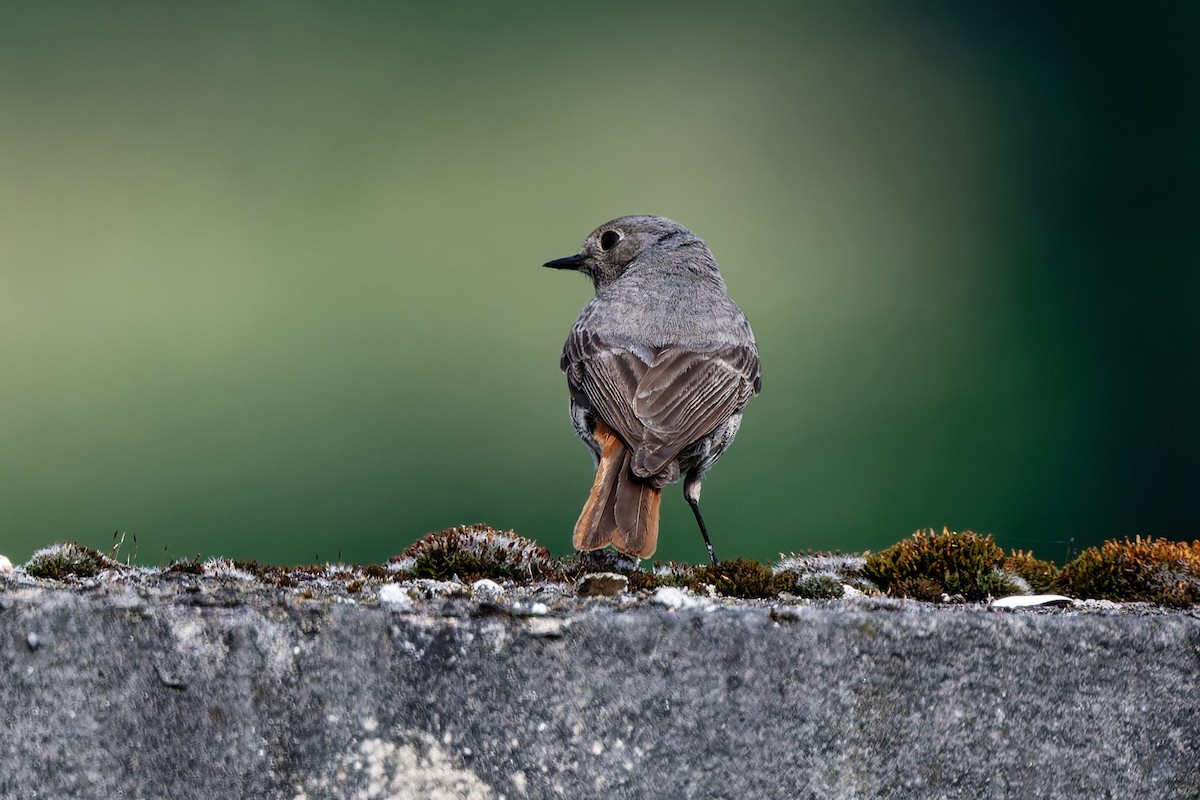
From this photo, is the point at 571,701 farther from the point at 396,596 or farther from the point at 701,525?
the point at 701,525

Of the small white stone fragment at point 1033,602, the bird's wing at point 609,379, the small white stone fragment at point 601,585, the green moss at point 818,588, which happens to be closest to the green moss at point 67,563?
the small white stone fragment at point 601,585

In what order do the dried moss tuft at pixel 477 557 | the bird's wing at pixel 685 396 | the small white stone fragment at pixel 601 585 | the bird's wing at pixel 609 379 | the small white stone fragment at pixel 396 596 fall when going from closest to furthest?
1. the small white stone fragment at pixel 396 596
2. the small white stone fragment at pixel 601 585
3. the dried moss tuft at pixel 477 557
4. the bird's wing at pixel 685 396
5. the bird's wing at pixel 609 379

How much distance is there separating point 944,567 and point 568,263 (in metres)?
4.04

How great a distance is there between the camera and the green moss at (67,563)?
426 cm

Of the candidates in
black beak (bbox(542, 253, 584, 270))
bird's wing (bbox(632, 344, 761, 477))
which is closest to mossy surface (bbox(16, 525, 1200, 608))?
bird's wing (bbox(632, 344, 761, 477))

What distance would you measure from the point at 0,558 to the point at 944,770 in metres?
3.29

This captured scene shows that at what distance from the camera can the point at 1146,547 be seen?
188 inches

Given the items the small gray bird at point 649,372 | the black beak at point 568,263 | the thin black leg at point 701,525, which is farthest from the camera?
the black beak at point 568,263

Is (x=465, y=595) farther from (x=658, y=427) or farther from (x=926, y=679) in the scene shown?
(x=658, y=427)

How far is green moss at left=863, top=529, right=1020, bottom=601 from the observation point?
15.7 feet

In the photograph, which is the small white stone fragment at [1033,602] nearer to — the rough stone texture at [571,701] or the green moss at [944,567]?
the green moss at [944,567]

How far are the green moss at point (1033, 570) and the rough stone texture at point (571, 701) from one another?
1.30 meters

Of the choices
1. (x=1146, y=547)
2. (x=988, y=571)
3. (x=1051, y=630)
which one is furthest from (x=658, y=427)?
(x=1051, y=630)

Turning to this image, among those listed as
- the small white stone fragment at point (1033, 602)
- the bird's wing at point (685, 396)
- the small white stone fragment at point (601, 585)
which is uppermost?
the bird's wing at point (685, 396)
